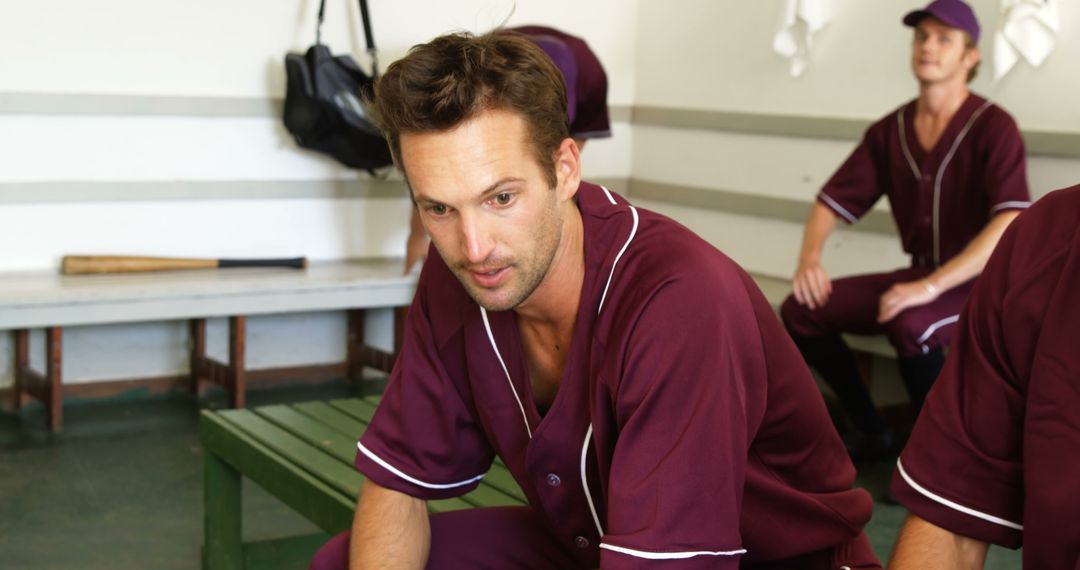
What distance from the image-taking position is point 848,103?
181 inches

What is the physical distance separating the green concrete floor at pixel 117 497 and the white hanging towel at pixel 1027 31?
4.19 ft

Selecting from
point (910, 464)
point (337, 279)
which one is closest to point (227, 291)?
point (337, 279)

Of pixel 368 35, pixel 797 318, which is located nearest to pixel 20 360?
pixel 368 35

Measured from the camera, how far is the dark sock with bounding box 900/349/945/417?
373 cm

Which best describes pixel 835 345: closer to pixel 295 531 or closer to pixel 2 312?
pixel 295 531

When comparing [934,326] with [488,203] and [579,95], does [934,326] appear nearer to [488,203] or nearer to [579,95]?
[579,95]

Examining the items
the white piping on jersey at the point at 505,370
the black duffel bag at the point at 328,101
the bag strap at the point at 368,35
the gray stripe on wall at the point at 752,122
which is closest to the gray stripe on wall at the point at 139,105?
the black duffel bag at the point at 328,101

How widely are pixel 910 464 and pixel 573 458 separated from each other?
49 cm

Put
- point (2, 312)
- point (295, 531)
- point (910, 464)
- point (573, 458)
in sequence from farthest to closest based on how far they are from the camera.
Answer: point (2, 312) < point (295, 531) < point (573, 458) < point (910, 464)

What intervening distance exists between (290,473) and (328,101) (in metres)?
2.23

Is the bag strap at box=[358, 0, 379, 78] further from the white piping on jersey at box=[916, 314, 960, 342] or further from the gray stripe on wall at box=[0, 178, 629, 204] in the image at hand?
the white piping on jersey at box=[916, 314, 960, 342]

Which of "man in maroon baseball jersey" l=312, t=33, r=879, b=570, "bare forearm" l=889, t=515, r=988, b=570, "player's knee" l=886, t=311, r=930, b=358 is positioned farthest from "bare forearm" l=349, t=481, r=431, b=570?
"player's knee" l=886, t=311, r=930, b=358

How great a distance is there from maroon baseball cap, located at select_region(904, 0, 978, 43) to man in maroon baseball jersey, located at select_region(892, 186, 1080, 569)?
244cm

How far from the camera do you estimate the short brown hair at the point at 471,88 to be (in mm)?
1688
